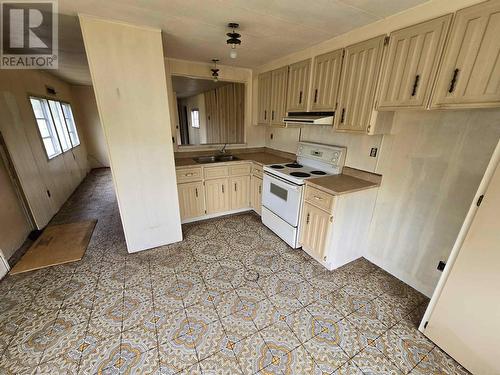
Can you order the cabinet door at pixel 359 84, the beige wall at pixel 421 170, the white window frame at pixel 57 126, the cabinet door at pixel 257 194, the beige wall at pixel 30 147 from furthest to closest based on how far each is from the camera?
the white window frame at pixel 57 126 < the cabinet door at pixel 257 194 < the beige wall at pixel 30 147 < the cabinet door at pixel 359 84 < the beige wall at pixel 421 170

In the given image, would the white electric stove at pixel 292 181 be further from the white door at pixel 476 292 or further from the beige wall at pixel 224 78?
the white door at pixel 476 292

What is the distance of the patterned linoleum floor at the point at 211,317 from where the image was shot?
4.71ft

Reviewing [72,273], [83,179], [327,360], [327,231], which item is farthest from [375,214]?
[83,179]

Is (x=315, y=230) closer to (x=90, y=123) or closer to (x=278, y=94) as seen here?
(x=278, y=94)

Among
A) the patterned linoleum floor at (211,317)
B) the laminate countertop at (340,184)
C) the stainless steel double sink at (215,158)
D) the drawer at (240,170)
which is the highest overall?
the laminate countertop at (340,184)

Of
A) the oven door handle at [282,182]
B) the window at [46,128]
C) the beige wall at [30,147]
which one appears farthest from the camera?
the window at [46,128]

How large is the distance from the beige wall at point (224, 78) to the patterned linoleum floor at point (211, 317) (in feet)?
6.78

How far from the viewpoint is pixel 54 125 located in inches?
168

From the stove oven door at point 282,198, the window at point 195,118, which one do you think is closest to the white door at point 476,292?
the stove oven door at point 282,198

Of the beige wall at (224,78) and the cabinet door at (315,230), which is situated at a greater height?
the beige wall at (224,78)

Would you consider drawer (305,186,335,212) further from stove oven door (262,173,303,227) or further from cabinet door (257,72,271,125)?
cabinet door (257,72,271,125)

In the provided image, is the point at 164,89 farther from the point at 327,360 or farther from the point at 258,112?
the point at 327,360

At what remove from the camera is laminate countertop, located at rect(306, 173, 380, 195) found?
6.81 ft

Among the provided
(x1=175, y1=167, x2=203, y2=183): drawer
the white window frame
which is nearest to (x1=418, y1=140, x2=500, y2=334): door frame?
(x1=175, y1=167, x2=203, y2=183): drawer
